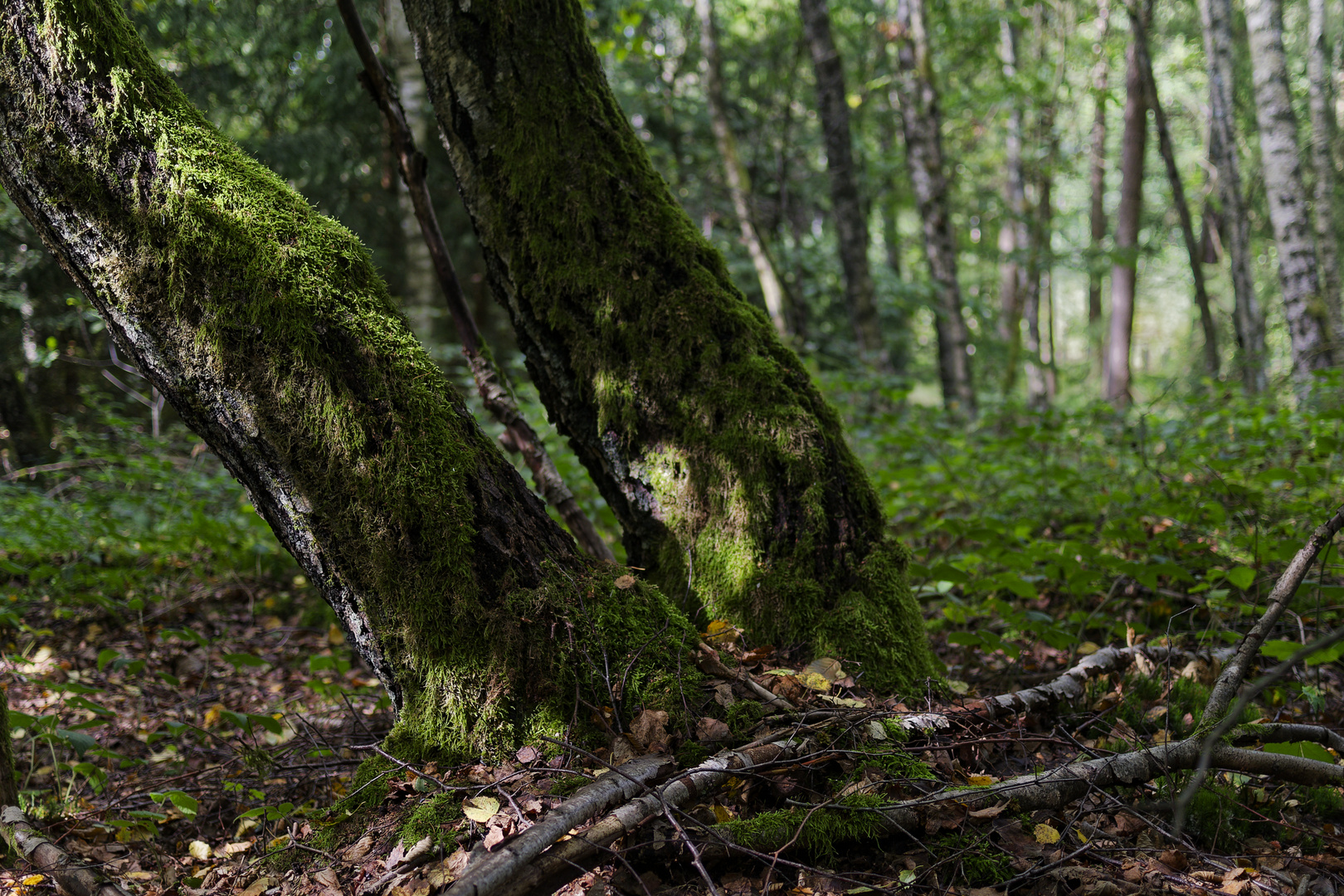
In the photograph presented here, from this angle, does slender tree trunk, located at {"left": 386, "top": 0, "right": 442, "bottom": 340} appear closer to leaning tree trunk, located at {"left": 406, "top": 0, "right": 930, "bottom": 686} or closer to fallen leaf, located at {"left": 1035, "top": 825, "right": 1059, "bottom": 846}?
leaning tree trunk, located at {"left": 406, "top": 0, "right": 930, "bottom": 686}

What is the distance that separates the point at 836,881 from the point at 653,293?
1.91 metres

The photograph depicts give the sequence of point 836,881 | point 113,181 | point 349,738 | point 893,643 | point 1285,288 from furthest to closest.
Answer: point 1285,288
point 349,738
point 893,643
point 113,181
point 836,881

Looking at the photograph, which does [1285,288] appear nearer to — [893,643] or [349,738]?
[893,643]

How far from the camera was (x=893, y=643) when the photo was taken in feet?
7.96

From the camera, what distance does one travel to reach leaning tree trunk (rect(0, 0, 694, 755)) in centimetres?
198

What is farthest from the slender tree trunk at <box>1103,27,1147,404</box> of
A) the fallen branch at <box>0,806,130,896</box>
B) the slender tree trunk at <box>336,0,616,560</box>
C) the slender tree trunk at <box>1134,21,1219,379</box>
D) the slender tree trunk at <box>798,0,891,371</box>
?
the fallen branch at <box>0,806,130,896</box>

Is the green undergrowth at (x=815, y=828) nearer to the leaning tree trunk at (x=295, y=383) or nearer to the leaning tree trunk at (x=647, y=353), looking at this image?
the leaning tree trunk at (x=295, y=383)

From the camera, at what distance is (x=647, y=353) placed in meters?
2.63

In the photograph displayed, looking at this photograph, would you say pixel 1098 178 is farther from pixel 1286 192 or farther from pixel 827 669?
pixel 827 669

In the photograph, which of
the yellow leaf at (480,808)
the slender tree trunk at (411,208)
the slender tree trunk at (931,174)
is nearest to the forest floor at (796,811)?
the yellow leaf at (480,808)

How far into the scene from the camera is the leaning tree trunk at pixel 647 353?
2.50m

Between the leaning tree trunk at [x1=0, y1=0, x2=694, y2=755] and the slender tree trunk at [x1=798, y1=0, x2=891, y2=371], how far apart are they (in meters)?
7.68

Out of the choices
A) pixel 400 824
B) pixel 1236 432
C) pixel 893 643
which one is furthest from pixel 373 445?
pixel 1236 432

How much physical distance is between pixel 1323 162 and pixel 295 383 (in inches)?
511
